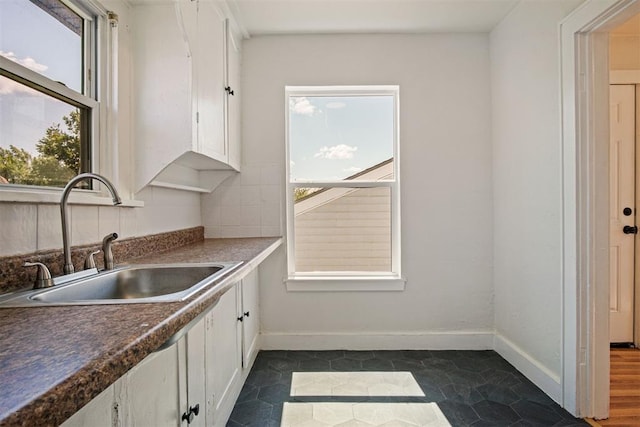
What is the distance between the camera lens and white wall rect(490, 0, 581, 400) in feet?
6.49

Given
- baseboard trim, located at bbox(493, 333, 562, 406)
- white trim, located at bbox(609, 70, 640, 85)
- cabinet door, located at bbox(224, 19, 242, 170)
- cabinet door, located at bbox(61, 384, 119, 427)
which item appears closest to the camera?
cabinet door, located at bbox(61, 384, 119, 427)

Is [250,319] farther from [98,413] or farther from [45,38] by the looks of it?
[45,38]

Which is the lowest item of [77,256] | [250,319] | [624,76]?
[250,319]

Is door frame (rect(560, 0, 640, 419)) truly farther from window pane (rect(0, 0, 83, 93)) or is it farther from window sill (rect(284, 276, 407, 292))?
window pane (rect(0, 0, 83, 93))

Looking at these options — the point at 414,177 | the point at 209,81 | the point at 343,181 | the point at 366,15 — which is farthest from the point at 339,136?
the point at 209,81

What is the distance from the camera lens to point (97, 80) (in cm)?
156

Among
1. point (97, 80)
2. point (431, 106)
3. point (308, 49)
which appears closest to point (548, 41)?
point (431, 106)

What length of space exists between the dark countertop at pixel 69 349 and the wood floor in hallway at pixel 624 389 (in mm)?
2204

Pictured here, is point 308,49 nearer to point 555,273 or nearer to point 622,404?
point 555,273

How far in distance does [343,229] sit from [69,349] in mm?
2346

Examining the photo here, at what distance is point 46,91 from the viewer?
1.28 meters

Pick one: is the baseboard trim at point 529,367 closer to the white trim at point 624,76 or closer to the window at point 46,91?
the white trim at point 624,76

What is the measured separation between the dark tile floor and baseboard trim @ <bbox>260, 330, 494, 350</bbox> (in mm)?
60

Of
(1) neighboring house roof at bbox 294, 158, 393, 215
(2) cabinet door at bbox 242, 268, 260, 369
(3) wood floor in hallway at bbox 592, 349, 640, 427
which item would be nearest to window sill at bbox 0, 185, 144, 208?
(2) cabinet door at bbox 242, 268, 260, 369
